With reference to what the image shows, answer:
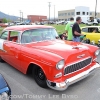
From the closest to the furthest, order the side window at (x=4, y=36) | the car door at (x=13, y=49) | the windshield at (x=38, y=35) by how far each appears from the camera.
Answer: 1. the car door at (x=13, y=49)
2. the windshield at (x=38, y=35)
3. the side window at (x=4, y=36)

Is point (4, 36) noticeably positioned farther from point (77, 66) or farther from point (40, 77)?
point (77, 66)

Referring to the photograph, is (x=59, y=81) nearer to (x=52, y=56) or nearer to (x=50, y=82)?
(x=50, y=82)

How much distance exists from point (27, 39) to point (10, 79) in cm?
125

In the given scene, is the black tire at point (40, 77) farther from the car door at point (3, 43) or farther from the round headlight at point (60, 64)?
the car door at point (3, 43)

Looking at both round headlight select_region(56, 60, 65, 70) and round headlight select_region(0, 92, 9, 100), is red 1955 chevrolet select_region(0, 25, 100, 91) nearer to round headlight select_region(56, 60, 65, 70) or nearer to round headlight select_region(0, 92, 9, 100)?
round headlight select_region(56, 60, 65, 70)

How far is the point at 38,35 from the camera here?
4.41 m

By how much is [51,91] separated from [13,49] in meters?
1.70

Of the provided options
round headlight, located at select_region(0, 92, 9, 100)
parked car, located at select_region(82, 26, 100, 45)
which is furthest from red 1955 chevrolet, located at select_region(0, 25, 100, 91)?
parked car, located at select_region(82, 26, 100, 45)

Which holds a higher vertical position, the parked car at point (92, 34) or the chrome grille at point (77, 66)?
the parked car at point (92, 34)

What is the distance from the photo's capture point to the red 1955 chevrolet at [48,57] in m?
3.08

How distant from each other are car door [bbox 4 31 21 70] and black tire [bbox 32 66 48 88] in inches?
26.9

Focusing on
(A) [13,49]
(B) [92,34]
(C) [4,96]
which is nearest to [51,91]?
(C) [4,96]

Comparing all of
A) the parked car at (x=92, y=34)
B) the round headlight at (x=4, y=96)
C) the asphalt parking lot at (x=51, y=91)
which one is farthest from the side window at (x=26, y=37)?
the parked car at (x=92, y=34)

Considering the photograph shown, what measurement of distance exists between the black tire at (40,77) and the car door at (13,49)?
2.24 ft
